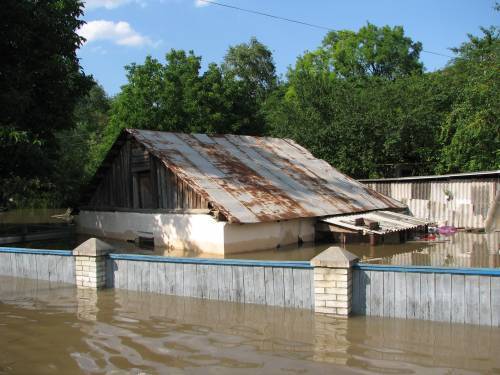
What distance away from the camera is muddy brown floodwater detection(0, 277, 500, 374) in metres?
6.32

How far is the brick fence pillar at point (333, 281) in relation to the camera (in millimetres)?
7779

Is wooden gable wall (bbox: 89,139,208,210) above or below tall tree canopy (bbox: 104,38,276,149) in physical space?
below

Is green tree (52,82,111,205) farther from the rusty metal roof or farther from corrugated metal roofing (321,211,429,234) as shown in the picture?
corrugated metal roofing (321,211,429,234)

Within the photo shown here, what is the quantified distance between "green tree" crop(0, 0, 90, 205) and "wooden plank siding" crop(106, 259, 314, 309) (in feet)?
21.5

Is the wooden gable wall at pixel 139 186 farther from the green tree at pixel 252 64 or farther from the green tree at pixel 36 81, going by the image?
the green tree at pixel 252 64

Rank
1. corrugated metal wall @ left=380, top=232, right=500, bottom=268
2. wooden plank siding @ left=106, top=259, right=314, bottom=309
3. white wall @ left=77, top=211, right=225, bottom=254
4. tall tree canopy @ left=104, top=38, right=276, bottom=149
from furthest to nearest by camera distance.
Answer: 1. tall tree canopy @ left=104, top=38, right=276, bottom=149
2. white wall @ left=77, top=211, right=225, bottom=254
3. corrugated metal wall @ left=380, top=232, right=500, bottom=268
4. wooden plank siding @ left=106, top=259, right=314, bottom=309

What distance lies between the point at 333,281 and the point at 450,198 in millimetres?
15670

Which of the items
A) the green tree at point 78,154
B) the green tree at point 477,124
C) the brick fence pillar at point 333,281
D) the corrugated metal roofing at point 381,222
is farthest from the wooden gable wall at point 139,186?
the green tree at point 477,124

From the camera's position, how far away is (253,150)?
22641 millimetres

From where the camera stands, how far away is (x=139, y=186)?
19.2 metres

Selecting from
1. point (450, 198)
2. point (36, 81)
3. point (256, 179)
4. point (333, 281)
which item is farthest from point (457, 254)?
point (36, 81)

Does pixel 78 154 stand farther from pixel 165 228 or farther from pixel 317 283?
pixel 317 283

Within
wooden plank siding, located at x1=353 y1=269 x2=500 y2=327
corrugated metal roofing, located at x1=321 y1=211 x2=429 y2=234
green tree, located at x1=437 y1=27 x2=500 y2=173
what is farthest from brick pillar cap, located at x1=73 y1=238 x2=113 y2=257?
green tree, located at x1=437 y1=27 x2=500 y2=173

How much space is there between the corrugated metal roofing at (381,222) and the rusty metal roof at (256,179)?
1.57 ft
